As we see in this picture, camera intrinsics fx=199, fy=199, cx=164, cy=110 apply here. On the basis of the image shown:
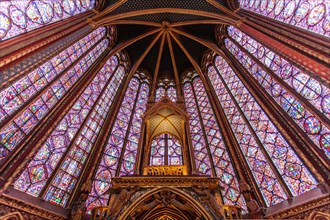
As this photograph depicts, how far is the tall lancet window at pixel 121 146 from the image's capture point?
8.65 meters

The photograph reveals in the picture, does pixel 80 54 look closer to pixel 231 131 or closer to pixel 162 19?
pixel 162 19

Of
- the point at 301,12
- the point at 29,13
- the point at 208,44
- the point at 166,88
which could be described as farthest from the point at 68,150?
the point at 301,12

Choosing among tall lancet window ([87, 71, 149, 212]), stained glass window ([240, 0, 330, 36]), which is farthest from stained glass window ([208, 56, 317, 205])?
tall lancet window ([87, 71, 149, 212])

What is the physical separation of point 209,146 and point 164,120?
353 cm

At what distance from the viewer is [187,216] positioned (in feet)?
20.2

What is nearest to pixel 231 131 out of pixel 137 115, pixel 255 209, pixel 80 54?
pixel 255 209

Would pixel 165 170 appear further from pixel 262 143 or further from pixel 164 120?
pixel 262 143

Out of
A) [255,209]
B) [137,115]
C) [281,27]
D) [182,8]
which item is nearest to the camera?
[255,209]

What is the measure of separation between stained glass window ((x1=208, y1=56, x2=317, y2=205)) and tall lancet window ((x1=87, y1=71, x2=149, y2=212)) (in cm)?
517

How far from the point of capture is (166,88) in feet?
47.4

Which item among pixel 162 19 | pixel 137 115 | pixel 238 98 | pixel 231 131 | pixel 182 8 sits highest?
pixel 162 19

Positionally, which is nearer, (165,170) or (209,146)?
(165,170)

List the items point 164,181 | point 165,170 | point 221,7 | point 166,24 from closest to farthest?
point 164,181 → point 165,170 → point 221,7 → point 166,24

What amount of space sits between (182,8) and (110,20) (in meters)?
4.12
